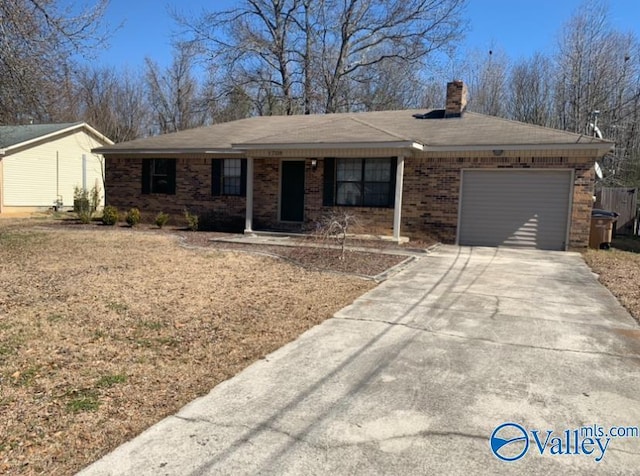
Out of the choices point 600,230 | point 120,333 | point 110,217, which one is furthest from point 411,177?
point 120,333

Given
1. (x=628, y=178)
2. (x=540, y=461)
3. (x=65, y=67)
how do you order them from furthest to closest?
(x=628, y=178)
(x=65, y=67)
(x=540, y=461)

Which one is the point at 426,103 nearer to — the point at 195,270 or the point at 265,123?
the point at 265,123

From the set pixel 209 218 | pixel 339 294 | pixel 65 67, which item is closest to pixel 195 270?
pixel 339 294

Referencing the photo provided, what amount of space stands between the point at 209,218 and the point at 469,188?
861 cm

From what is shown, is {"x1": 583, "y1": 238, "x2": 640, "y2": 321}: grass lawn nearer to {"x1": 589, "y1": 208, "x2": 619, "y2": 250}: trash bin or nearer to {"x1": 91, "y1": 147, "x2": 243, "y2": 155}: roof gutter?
{"x1": 589, "y1": 208, "x2": 619, "y2": 250}: trash bin

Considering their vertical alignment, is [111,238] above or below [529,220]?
below

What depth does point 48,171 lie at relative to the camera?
25578 mm

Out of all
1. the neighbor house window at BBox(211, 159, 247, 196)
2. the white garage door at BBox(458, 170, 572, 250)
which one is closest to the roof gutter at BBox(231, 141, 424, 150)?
the neighbor house window at BBox(211, 159, 247, 196)

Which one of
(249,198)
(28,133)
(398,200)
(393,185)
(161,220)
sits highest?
(28,133)

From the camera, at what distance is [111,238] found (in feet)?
42.3

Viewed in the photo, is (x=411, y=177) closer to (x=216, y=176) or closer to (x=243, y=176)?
(x=243, y=176)

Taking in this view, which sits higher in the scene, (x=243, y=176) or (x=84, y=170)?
(x=84, y=170)

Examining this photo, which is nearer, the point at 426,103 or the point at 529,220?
the point at 529,220
